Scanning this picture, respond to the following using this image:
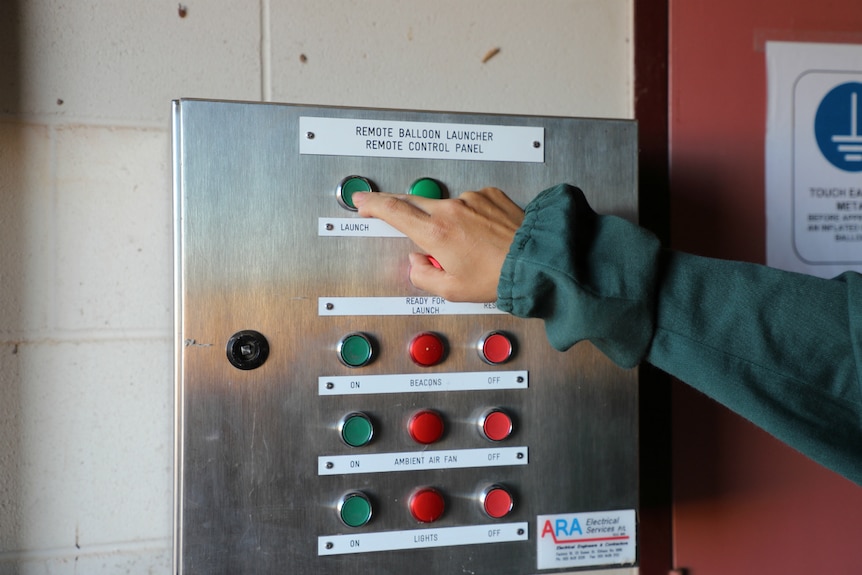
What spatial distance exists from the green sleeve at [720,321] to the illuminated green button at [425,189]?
0.13 metres

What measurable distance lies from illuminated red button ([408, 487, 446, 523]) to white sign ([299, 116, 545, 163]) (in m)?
0.34

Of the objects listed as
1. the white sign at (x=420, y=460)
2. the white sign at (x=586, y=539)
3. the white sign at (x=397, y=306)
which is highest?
the white sign at (x=397, y=306)

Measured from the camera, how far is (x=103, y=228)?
928mm

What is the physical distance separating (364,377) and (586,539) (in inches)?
11.9

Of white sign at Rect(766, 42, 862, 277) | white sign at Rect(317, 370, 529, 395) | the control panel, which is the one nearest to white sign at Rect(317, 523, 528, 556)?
the control panel

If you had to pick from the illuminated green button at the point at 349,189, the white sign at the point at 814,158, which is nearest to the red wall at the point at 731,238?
the white sign at the point at 814,158

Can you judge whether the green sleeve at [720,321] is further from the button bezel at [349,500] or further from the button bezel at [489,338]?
→ the button bezel at [349,500]

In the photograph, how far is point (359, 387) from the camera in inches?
28.7

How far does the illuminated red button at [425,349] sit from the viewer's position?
0.74 meters

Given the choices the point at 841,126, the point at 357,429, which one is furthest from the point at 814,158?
the point at 357,429

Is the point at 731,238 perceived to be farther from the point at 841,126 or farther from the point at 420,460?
the point at 420,460

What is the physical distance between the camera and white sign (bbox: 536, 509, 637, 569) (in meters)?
0.78

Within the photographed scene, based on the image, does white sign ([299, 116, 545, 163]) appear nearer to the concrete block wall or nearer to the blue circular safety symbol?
the concrete block wall

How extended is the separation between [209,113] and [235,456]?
0.33 metres
